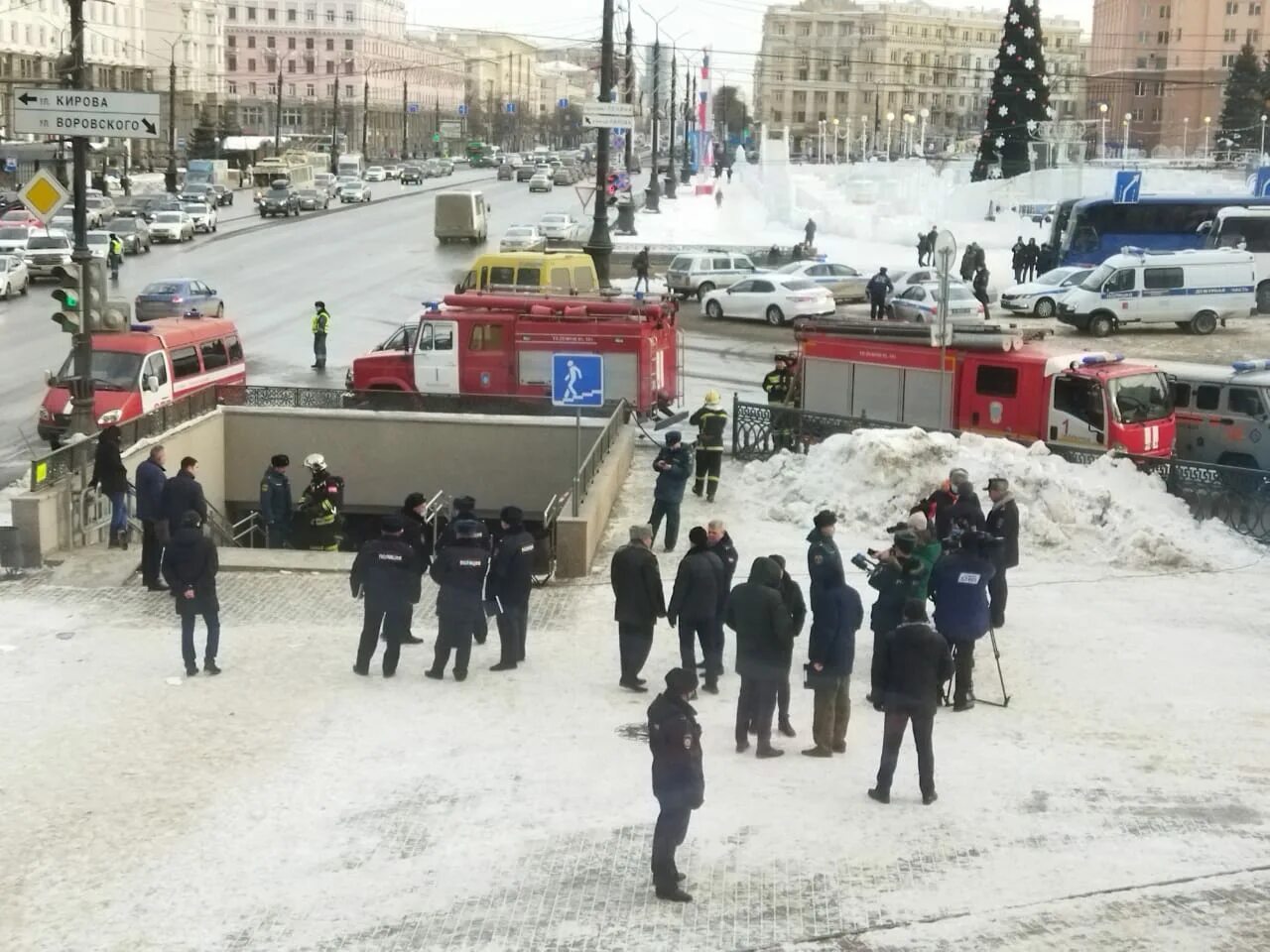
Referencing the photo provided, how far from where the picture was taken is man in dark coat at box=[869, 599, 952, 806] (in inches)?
377

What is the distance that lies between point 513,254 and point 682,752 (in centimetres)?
2538

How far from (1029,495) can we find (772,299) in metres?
22.0

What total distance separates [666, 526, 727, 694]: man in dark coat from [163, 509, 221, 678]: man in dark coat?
3499mm

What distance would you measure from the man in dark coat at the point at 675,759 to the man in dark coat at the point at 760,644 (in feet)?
7.16

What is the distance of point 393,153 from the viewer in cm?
17112

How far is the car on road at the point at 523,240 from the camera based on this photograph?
51.7 metres

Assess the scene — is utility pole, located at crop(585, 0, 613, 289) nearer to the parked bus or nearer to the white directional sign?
the parked bus

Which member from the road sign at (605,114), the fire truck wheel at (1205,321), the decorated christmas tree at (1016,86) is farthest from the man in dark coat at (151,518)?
the decorated christmas tree at (1016,86)

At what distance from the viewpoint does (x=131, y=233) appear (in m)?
53.4

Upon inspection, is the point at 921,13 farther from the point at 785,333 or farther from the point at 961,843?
the point at 961,843

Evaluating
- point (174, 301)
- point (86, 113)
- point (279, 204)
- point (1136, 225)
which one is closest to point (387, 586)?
point (86, 113)

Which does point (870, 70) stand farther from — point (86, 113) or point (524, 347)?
point (86, 113)

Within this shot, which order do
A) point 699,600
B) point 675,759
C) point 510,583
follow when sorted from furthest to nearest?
point 510,583 < point 699,600 < point 675,759

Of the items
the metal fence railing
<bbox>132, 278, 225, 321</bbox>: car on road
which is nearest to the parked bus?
<bbox>132, 278, 225, 321</bbox>: car on road
